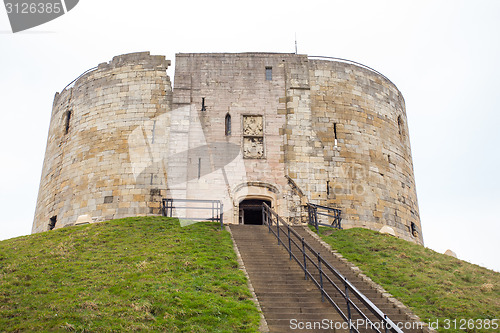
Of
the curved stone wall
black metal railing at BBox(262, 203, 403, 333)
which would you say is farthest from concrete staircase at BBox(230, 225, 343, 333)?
the curved stone wall

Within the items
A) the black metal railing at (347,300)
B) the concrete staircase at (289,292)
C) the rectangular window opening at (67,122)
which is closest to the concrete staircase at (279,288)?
the concrete staircase at (289,292)

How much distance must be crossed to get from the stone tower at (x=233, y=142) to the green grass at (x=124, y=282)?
361cm

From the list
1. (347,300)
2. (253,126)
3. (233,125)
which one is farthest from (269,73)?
(347,300)

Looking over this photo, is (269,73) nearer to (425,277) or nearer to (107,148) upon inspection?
(107,148)

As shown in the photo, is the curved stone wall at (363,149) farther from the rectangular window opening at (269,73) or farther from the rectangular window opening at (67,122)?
the rectangular window opening at (67,122)

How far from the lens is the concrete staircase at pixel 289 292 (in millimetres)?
8719

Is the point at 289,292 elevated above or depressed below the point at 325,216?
below

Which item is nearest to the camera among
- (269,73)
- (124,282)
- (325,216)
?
(124,282)

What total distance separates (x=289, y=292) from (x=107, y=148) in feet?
39.0

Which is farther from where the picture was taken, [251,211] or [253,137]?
[251,211]

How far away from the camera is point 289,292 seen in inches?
392

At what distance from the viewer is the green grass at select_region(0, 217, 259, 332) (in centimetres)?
838

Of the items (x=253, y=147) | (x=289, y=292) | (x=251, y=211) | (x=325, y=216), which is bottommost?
(x=289, y=292)

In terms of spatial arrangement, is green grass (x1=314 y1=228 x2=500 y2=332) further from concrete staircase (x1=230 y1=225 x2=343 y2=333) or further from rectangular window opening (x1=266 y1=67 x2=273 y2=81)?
rectangular window opening (x1=266 y1=67 x2=273 y2=81)
